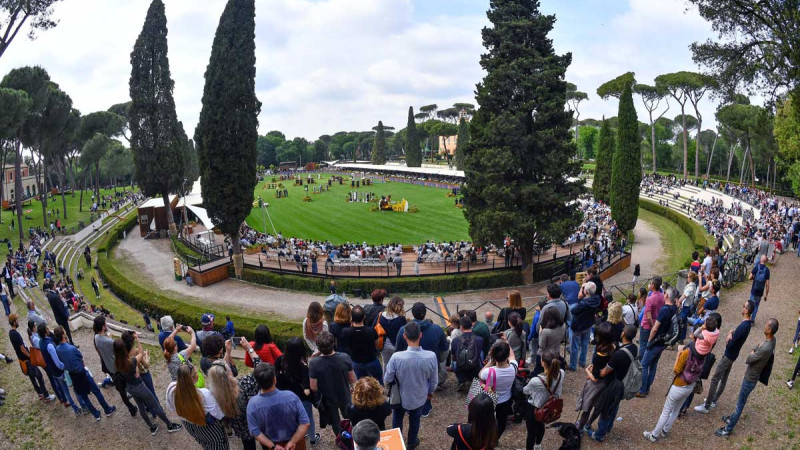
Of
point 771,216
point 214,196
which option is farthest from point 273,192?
point 771,216

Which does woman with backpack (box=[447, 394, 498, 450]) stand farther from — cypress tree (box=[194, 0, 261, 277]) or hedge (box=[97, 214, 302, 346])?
cypress tree (box=[194, 0, 261, 277])

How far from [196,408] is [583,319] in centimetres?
615

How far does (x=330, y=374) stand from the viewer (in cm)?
527

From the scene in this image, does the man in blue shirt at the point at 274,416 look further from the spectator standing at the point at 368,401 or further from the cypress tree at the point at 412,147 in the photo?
the cypress tree at the point at 412,147

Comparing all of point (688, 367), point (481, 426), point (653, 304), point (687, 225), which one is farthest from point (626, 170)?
point (481, 426)

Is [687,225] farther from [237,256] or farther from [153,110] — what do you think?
[153,110]

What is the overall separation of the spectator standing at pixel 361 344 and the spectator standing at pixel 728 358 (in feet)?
16.8

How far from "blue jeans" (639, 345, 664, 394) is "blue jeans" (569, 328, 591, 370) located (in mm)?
985

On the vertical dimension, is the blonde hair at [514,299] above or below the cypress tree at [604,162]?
below

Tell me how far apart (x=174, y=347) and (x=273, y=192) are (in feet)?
177

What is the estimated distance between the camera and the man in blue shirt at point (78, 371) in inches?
269

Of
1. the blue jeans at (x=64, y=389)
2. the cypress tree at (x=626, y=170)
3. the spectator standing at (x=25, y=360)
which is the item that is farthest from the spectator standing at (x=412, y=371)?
the cypress tree at (x=626, y=170)

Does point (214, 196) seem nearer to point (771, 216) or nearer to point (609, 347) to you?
point (609, 347)

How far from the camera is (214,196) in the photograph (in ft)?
73.2
